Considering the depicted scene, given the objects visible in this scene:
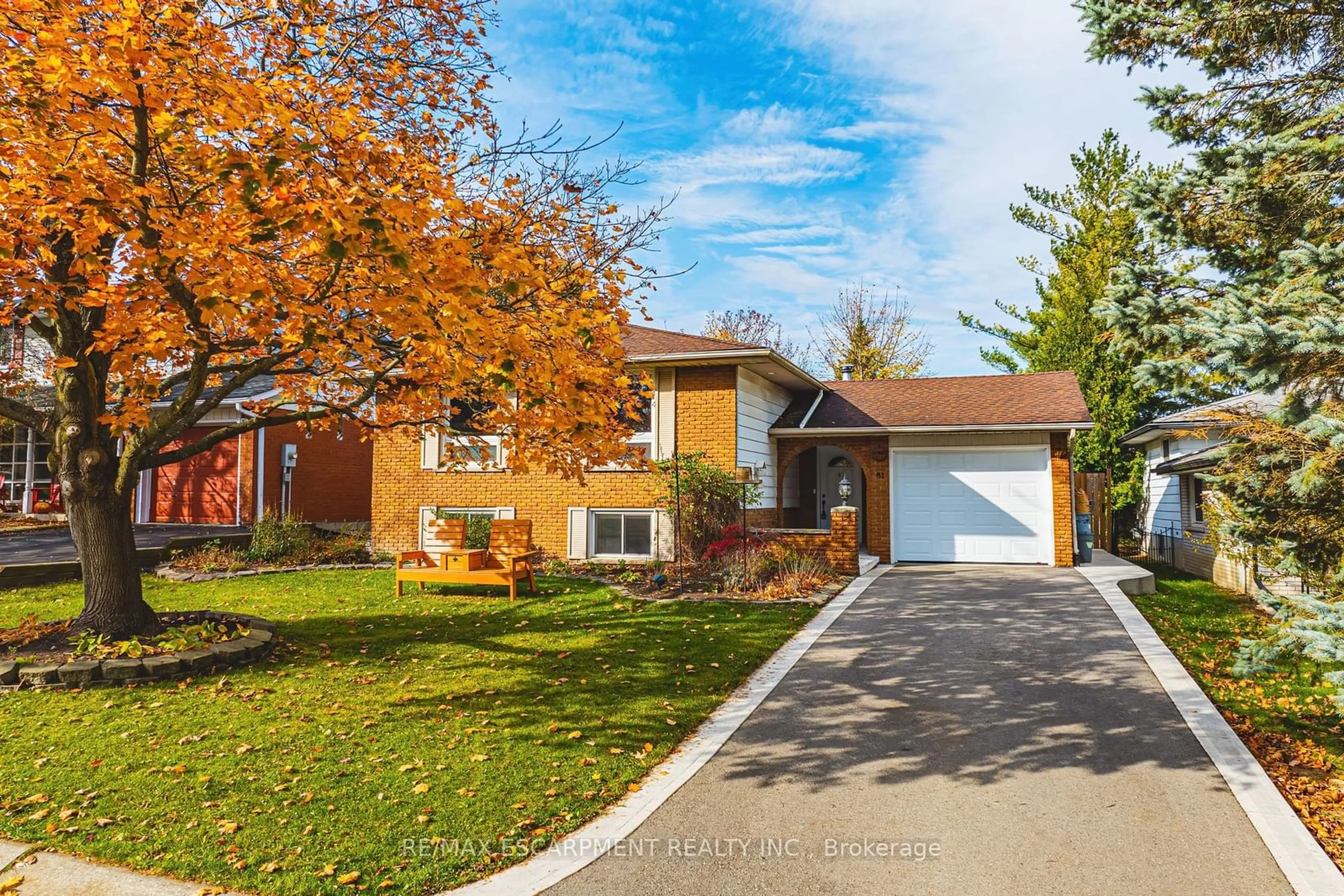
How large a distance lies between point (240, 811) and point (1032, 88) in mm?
12529

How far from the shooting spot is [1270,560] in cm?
702

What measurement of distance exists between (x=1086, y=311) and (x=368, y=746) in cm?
2497

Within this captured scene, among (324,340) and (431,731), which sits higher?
(324,340)

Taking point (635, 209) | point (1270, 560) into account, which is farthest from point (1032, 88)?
point (1270, 560)

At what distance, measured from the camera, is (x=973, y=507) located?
15.5 m

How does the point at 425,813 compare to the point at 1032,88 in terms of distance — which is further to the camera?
the point at 1032,88

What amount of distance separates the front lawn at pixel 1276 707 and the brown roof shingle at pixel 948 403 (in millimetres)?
4431

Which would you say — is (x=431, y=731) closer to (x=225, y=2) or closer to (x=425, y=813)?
(x=425, y=813)

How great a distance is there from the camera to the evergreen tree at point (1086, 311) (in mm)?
22891

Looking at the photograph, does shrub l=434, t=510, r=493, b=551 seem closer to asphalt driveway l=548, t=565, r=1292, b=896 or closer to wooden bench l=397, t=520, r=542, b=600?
wooden bench l=397, t=520, r=542, b=600

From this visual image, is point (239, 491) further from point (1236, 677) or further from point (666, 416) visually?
point (1236, 677)

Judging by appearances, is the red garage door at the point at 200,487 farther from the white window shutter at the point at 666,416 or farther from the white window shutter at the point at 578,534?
the white window shutter at the point at 666,416

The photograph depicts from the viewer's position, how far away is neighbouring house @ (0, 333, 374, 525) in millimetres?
19266

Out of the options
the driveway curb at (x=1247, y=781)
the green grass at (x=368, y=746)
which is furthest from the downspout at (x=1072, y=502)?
the green grass at (x=368, y=746)
